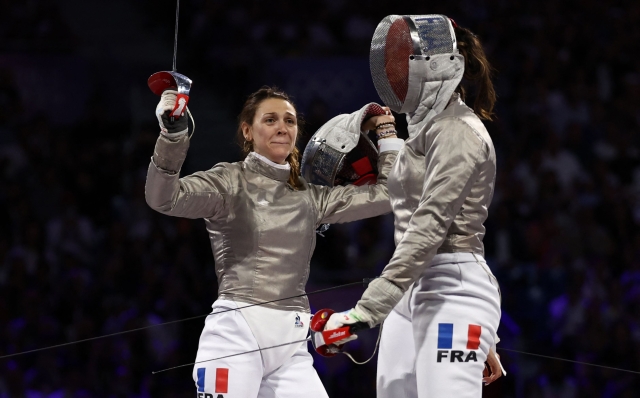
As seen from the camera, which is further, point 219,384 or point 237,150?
point 237,150

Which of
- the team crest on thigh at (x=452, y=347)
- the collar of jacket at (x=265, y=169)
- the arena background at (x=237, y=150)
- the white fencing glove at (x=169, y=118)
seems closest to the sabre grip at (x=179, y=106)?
the white fencing glove at (x=169, y=118)

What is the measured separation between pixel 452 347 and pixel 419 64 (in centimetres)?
61

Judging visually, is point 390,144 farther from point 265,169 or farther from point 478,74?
point 478,74

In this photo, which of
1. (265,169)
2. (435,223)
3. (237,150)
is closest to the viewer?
(435,223)

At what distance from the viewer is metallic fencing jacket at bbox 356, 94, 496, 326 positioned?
1679 mm

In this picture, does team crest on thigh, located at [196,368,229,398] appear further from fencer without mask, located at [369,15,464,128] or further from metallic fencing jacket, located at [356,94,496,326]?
fencer without mask, located at [369,15,464,128]

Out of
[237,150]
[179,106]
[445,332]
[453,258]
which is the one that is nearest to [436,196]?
[453,258]

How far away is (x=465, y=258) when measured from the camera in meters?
1.79

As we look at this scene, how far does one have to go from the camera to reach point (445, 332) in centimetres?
173

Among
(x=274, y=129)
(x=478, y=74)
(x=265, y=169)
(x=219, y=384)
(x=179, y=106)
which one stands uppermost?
(x=478, y=74)

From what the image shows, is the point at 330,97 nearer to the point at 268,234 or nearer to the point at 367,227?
the point at 367,227

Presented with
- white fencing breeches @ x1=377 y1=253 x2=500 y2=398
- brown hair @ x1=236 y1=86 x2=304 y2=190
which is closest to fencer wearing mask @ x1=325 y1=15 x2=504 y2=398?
white fencing breeches @ x1=377 y1=253 x2=500 y2=398

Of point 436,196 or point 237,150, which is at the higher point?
point 436,196

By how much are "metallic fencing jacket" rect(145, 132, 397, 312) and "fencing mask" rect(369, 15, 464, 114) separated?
2.04 feet
